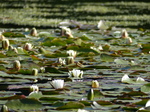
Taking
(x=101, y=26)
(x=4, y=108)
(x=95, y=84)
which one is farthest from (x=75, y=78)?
(x=101, y=26)

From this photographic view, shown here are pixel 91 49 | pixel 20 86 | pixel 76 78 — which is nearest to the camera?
pixel 20 86

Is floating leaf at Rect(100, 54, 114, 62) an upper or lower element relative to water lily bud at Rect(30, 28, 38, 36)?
lower

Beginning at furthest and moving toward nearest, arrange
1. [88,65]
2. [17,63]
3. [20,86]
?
[88,65]
[17,63]
[20,86]

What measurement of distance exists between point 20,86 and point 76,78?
43cm

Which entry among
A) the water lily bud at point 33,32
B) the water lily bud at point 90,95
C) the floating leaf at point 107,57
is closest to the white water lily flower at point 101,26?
the water lily bud at point 33,32

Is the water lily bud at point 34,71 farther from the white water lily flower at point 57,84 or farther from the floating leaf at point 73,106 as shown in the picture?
the floating leaf at point 73,106

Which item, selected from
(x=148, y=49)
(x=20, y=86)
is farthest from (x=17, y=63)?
(x=148, y=49)

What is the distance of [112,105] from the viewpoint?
85.0 inches

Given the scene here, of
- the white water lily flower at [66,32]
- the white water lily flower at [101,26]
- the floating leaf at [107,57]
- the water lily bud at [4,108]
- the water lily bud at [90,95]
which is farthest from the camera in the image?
the white water lily flower at [101,26]

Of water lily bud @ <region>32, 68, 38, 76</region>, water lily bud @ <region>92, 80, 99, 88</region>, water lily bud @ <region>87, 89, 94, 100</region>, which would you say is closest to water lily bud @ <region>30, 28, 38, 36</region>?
water lily bud @ <region>32, 68, 38, 76</region>

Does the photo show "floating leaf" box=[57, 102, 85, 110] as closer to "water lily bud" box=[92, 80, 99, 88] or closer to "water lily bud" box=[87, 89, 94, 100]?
"water lily bud" box=[87, 89, 94, 100]

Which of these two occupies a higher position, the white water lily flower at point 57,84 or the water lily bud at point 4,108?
the white water lily flower at point 57,84


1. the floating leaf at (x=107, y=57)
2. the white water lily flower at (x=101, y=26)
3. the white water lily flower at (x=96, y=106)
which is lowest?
the white water lily flower at (x=96, y=106)

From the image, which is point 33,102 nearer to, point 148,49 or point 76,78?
point 76,78
